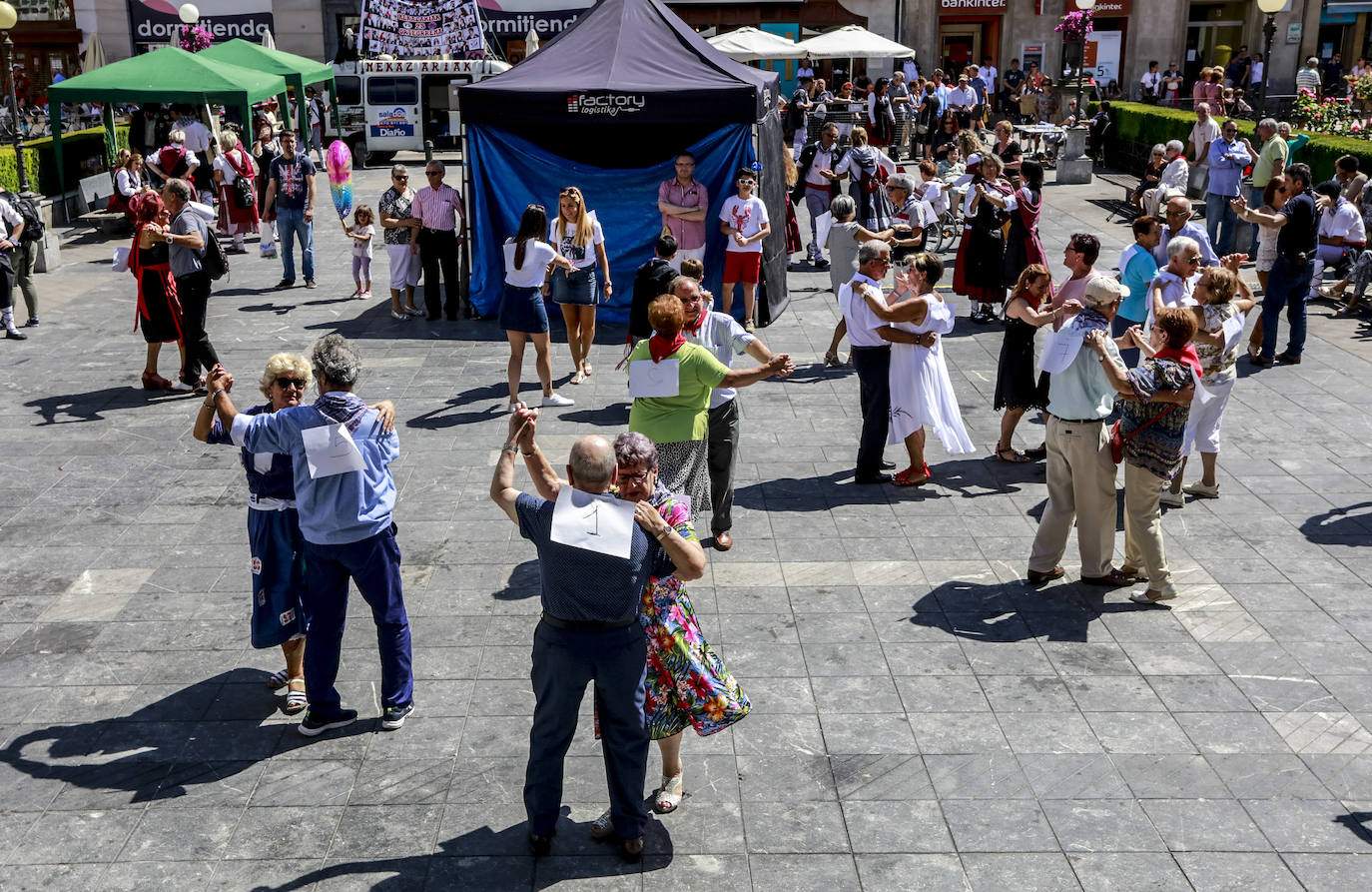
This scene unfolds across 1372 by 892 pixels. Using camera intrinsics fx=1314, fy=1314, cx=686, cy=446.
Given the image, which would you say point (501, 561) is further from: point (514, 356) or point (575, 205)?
point (575, 205)

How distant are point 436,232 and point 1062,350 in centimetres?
850

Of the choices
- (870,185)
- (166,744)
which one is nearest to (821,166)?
(870,185)

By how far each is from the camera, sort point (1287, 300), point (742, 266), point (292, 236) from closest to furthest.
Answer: point (1287, 300) < point (742, 266) < point (292, 236)

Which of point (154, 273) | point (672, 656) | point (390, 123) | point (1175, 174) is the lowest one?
point (672, 656)

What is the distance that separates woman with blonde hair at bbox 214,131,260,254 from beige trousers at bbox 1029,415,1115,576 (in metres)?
14.3

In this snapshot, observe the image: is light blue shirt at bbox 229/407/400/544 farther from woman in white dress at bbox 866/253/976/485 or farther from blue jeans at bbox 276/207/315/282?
blue jeans at bbox 276/207/315/282

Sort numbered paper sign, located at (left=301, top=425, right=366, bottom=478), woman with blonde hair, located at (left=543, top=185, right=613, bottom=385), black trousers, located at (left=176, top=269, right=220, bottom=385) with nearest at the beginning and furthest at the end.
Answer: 1. numbered paper sign, located at (left=301, top=425, right=366, bottom=478)
2. black trousers, located at (left=176, top=269, right=220, bottom=385)
3. woman with blonde hair, located at (left=543, top=185, right=613, bottom=385)

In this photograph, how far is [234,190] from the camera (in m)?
18.5

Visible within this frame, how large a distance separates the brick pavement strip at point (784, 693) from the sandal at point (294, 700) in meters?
0.06

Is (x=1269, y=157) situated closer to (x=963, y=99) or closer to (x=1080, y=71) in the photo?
(x=1080, y=71)

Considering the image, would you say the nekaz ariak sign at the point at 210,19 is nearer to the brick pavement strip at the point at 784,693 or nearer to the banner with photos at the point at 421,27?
the banner with photos at the point at 421,27

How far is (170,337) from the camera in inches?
437

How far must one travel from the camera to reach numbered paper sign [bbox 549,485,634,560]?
451 cm

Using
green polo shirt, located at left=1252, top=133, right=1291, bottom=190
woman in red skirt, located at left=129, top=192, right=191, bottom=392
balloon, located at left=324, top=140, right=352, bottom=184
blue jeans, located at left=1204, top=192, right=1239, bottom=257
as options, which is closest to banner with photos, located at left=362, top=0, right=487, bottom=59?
balloon, located at left=324, top=140, right=352, bottom=184
